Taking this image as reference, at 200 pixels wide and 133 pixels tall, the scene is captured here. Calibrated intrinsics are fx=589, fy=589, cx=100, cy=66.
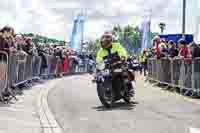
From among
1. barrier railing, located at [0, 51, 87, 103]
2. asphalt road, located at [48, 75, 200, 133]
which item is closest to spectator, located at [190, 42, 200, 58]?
asphalt road, located at [48, 75, 200, 133]

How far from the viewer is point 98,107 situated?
49.2 ft

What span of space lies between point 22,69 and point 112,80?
5606mm

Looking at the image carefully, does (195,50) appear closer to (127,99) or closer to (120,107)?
(127,99)

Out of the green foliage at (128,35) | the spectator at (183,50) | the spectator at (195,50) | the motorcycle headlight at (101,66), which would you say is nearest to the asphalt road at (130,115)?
the motorcycle headlight at (101,66)

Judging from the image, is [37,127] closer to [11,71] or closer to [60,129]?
[60,129]

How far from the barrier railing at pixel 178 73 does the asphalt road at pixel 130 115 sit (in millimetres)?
635

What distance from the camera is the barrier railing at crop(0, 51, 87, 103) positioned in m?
15.6

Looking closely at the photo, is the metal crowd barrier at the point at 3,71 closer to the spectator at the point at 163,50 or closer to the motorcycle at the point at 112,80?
the motorcycle at the point at 112,80

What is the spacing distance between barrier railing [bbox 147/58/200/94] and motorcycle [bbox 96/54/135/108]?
8.99 feet

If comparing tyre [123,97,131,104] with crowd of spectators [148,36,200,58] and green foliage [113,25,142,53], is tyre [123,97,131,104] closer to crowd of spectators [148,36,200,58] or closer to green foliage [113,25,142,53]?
crowd of spectators [148,36,200,58]

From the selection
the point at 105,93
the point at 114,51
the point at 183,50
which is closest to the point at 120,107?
the point at 105,93

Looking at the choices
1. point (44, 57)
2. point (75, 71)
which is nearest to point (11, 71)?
point (44, 57)

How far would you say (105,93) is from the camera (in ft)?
49.2

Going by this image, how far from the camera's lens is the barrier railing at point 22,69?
51.3 feet
